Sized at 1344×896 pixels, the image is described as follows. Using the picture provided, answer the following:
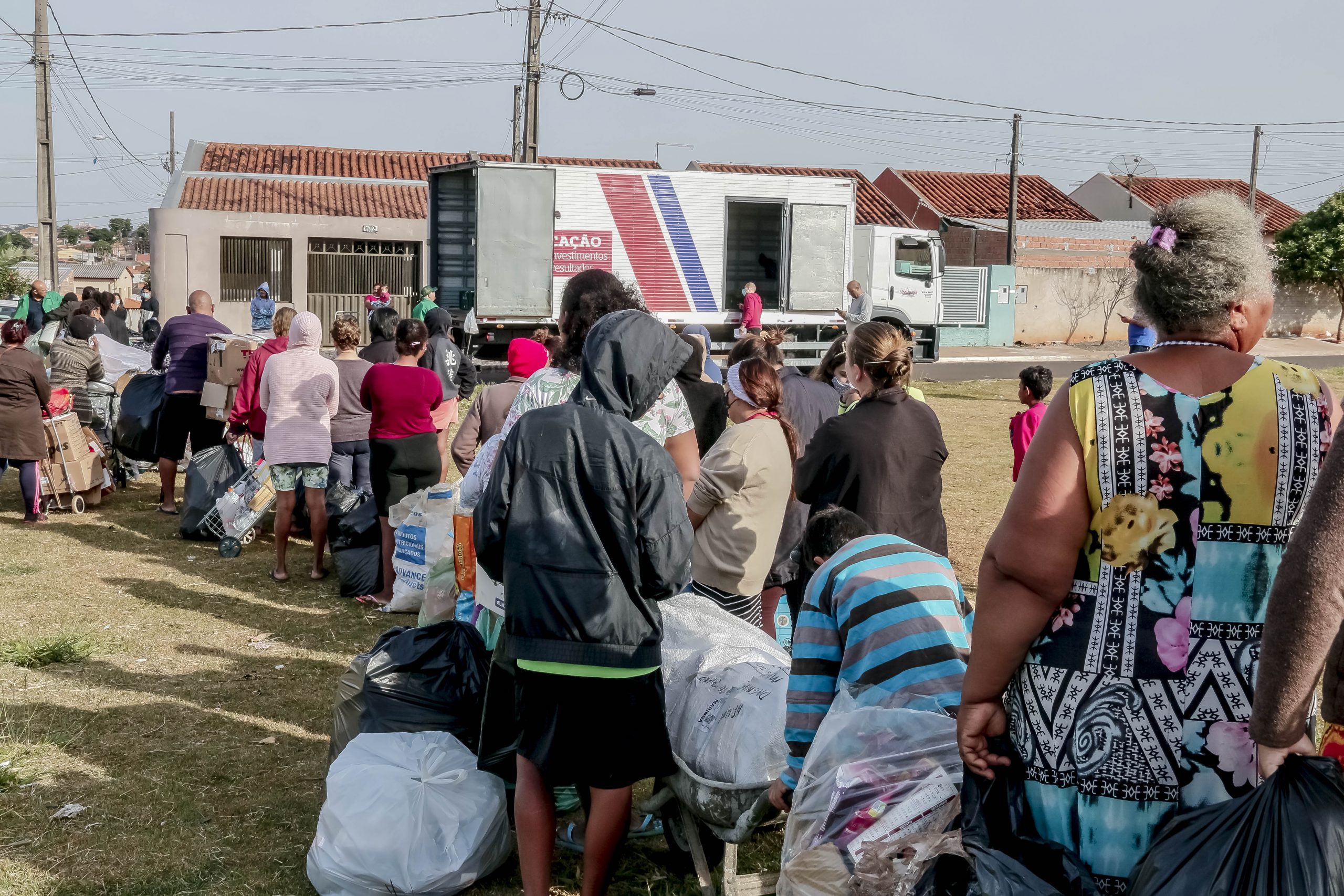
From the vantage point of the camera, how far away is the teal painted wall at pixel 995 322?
3183 centimetres

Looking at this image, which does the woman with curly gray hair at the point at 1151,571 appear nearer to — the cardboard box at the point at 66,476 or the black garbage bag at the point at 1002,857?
the black garbage bag at the point at 1002,857

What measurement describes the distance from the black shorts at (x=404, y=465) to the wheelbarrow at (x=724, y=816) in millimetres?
3848

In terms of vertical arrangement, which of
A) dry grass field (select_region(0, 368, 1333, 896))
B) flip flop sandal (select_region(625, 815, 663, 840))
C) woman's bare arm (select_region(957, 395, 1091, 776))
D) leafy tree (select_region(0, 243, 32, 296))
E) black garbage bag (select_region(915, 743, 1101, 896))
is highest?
leafy tree (select_region(0, 243, 32, 296))

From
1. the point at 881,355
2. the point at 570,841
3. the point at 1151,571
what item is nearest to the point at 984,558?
the point at 1151,571

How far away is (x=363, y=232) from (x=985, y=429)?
19.2 meters

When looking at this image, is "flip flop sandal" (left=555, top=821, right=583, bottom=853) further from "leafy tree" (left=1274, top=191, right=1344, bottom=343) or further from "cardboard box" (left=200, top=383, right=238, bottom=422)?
"leafy tree" (left=1274, top=191, right=1344, bottom=343)

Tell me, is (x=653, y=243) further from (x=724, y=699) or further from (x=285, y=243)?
(x=724, y=699)

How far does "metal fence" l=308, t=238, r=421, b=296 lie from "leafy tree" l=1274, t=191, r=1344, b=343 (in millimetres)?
25559

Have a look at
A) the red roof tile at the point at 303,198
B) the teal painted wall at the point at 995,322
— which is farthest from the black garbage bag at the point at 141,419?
the teal painted wall at the point at 995,322

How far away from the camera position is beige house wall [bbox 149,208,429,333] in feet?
93.6

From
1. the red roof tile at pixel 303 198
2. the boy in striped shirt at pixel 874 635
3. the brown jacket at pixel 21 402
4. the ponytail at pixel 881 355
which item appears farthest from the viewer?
the red roof tile at pixel 303 198

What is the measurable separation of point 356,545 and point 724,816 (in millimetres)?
4753

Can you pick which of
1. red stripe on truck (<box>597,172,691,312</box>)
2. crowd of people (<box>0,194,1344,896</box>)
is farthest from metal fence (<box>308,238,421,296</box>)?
crowd of people (<box>0,194,1344,896</box>)

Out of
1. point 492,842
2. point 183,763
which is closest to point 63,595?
point 183,763
